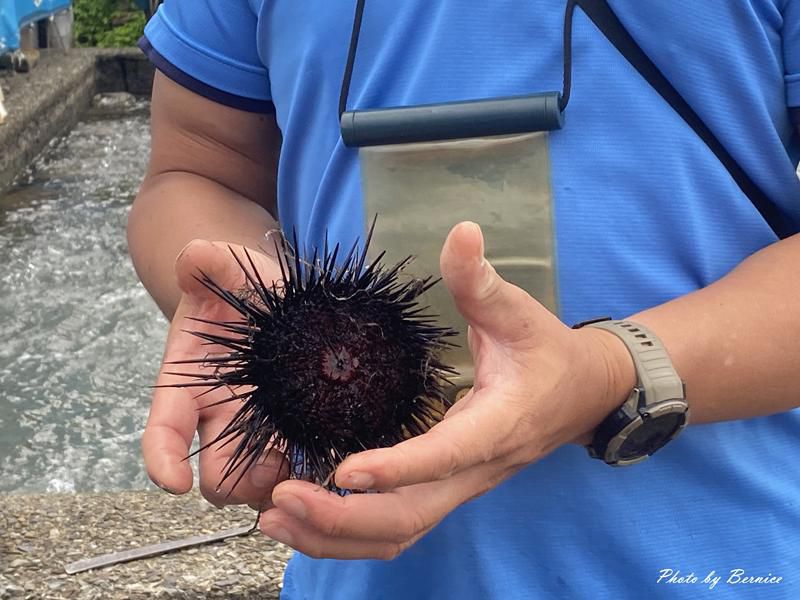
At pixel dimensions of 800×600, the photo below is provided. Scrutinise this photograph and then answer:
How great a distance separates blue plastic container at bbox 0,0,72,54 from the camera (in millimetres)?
6941

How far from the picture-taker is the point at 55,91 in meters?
7.88

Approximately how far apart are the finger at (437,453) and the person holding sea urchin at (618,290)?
0.19 feet

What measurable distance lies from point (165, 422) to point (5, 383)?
11.8ft

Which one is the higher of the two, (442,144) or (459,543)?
(442,144)

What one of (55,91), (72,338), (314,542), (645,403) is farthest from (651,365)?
(55,91)

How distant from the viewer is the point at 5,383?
4.17 m

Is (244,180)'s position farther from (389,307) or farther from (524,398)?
(524,398)

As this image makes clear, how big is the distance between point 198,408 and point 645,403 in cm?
38

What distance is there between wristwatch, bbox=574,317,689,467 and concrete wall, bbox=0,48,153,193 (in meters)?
6.30

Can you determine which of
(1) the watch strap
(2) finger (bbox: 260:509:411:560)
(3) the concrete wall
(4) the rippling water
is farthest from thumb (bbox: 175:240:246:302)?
(3) the concrete wall

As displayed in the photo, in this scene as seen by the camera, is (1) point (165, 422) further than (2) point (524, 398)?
Yes

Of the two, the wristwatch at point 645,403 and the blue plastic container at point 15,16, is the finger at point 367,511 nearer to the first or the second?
the wristwatch at point 645,403

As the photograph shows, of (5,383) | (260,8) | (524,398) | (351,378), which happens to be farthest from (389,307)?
(5,383)

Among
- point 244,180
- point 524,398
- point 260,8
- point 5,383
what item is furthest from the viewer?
point 5,383
